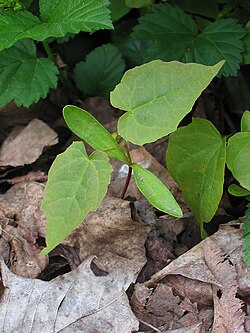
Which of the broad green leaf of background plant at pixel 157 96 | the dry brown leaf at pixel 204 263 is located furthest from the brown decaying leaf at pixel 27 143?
the dry brown leaf at pixel 204 263

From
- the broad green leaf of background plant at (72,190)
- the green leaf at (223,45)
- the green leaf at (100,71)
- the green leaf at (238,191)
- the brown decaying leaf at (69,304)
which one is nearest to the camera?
the broad green leaf of background plant at (72,190)

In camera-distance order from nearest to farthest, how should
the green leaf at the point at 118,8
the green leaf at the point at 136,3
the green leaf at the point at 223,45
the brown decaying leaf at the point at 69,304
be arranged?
the brown decaying leaf at the point at 69,304
the green leaf at the point at 223,45
the green leaf at the point at 136,3
the green leaf at the point at 118,8

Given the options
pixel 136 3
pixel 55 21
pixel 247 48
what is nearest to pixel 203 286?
pixel 247 48

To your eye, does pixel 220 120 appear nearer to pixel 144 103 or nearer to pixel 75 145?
pixel 144 103

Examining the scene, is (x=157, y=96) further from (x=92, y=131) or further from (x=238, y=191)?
(x=238, y=191)

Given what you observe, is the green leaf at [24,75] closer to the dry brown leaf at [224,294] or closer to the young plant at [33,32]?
the young plant at [33,32]

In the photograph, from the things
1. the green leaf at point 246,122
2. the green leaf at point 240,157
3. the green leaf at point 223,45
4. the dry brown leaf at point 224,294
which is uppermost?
the green leaf at point 223,45
